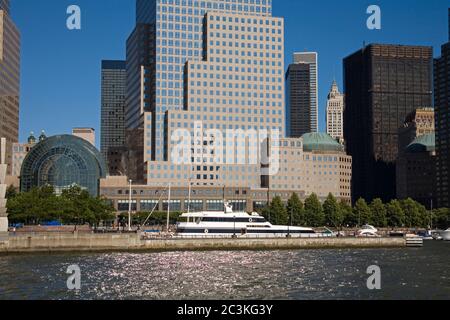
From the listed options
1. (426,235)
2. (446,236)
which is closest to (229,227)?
(446,236)

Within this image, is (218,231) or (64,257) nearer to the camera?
(64,257)

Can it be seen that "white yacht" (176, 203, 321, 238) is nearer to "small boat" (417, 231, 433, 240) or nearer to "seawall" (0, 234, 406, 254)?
"seawall" (0, 234, 406, 254)

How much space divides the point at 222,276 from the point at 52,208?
253 ft

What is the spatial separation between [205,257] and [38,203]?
5455cm

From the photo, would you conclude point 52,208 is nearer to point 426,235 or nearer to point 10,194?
point 10,194

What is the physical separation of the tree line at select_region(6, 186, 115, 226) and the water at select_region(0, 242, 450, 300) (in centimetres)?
3762

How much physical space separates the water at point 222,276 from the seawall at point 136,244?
5.67m

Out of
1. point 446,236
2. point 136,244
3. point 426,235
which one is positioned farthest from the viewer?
point 426,235

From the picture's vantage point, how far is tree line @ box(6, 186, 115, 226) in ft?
463

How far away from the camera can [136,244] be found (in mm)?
117312

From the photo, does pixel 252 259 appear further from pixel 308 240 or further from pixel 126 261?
pixel 308 240

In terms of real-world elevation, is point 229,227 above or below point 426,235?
above
